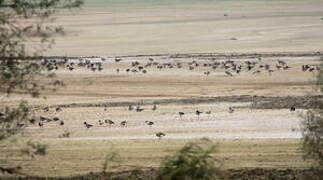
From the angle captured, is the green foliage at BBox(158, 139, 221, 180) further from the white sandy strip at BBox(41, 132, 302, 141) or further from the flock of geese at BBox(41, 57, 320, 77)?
the flock of geese at BBox(41, 57, 320, 77)

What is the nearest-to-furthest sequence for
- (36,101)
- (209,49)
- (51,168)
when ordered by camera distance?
(51,168) < (36,101) < (209,49)

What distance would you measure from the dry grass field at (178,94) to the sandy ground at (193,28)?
11 centimetres

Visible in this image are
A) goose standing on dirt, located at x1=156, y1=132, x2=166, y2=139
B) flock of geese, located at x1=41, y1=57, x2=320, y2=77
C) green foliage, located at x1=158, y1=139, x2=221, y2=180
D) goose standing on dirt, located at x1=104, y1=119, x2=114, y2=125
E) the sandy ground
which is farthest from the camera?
the sandy ground

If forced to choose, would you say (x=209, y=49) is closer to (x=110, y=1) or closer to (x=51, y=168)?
(x=51, y=168)

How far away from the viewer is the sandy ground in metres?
67.2

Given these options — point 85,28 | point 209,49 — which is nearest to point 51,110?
point 209,49

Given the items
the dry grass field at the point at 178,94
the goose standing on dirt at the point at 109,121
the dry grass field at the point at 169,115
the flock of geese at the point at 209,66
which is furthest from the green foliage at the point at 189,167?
the flock of geese at the point at 209,66

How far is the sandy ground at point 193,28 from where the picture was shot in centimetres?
6719

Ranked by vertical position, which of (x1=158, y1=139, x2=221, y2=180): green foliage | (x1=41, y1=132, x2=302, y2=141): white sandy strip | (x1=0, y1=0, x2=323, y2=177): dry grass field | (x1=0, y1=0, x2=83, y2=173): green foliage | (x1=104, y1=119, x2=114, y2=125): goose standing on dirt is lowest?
(x1=41, y1=132, x2=302, y2=141): white sandy strip

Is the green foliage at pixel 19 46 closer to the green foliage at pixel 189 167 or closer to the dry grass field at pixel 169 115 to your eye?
the green foliage at pixel 189 167

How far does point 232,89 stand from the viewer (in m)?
44.4

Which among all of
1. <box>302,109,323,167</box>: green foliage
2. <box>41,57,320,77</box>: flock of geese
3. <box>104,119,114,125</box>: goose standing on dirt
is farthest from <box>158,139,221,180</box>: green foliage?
<box>41,57,320,77</box>: flock of geese

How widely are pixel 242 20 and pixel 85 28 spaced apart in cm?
1843

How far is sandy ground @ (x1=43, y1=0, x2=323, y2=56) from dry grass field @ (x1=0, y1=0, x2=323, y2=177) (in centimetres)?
11
